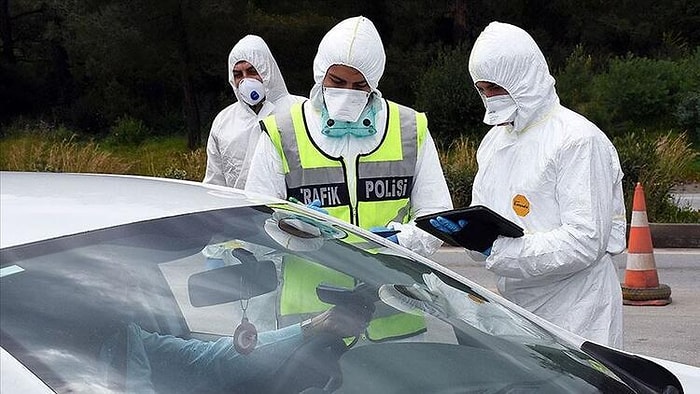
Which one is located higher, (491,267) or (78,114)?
(491,267)

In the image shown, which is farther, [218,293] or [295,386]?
[218,293]

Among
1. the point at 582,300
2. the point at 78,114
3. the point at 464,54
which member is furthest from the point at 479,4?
the point at 582,300

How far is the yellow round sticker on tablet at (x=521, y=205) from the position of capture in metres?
3.40

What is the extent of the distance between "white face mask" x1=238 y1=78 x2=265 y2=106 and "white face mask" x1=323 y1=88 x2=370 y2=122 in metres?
2.03

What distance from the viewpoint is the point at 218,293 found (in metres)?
2.34

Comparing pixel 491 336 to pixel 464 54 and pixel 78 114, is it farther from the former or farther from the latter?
pixel 78 114

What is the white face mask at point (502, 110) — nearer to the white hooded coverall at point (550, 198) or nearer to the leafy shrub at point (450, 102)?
the white hooded coverall at point (550, 198)

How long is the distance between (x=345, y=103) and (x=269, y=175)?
1.17 feet

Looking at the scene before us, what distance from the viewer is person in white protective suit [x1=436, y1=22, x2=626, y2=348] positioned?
3271 millimetres

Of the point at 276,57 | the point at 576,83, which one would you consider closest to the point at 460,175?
the point at 576,83

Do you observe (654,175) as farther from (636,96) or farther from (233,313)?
(636,96)

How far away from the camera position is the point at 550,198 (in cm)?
337

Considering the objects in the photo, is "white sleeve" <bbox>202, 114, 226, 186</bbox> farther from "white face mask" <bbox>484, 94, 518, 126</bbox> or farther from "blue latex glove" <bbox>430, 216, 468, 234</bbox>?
"blue latex glove" <bbox>430, 216, 468, 234</bbox>

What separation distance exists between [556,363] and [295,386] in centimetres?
67
